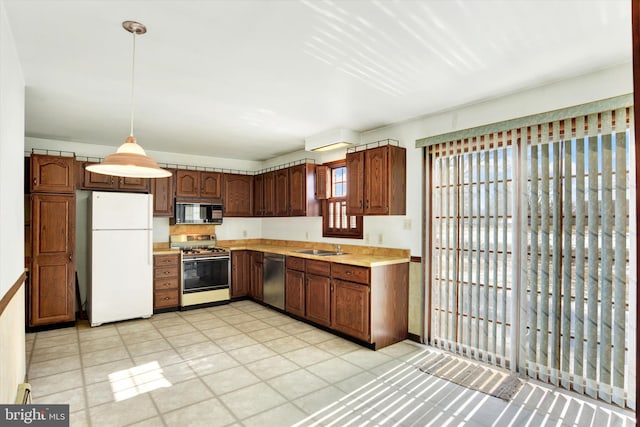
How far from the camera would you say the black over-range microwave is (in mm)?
5492

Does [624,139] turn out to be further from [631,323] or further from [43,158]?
[43,158]

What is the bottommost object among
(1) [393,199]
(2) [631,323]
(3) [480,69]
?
(2) [631,323]

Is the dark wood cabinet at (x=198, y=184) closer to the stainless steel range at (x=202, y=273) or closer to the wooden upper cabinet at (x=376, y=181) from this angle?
the stainless steel range at (x=202, y=273)

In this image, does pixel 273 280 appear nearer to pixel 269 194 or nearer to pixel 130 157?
pixel 269 194

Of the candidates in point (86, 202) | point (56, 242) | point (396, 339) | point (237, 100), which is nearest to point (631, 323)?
point (396, 339)

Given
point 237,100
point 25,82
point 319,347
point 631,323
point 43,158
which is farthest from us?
point 43,158

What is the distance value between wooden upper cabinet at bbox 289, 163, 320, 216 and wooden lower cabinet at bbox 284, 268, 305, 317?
0.94 meters

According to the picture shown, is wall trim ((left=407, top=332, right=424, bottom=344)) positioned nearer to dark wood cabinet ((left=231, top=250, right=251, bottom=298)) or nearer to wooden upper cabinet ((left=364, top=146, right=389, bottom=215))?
wooden upper cabinet ((left=364, top=146, right=389, bottom=215))

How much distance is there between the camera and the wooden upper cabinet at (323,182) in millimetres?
5066

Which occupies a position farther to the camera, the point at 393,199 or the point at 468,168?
the point at 393,199

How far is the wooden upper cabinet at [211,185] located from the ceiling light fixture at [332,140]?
1.97m

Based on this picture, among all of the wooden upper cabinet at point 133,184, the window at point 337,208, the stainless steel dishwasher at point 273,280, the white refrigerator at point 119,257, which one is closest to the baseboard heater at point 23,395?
the white refrigerator at point 119,257

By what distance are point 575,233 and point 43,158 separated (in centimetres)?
572

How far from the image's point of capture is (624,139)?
2.51 meters
